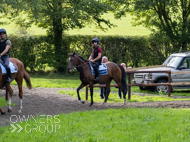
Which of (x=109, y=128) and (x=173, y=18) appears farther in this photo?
(x=173, y=18)

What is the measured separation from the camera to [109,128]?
31.5 feet

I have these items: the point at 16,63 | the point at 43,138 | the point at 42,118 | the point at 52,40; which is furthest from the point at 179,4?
the point at 43,138

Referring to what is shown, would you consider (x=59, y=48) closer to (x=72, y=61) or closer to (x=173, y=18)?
(x=173, y=18)

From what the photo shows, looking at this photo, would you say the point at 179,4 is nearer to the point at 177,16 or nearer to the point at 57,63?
→ the point at 177,16

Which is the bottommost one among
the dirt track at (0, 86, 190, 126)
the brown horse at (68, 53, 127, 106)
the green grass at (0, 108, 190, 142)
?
the dirt track at (0, 86, 190, 126)

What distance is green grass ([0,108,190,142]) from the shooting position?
860 centimetres

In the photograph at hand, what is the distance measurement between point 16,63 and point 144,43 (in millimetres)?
18962

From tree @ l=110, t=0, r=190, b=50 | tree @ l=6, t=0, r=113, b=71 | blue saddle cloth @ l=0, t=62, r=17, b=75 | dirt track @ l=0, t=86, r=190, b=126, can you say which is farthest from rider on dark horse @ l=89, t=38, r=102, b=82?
tree @ l=110, t=0, r=190, b=50

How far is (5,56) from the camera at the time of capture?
12625mm

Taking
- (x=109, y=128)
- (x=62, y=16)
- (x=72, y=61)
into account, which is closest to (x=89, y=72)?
(x=72, y=61)

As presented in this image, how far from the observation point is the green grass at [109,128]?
28.2 ft

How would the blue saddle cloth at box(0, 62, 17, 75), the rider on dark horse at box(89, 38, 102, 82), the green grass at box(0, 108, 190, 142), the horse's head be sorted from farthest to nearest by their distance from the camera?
the rider on dark horse at box(89, 38, 102, 82) < the horse's head < the blue saddle cloth at box(0, 62, 17, 75) < the green grass at box(0, 108, 190, 142)

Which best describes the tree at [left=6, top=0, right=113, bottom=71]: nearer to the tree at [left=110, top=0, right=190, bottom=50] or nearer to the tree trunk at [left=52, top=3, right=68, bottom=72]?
the tree trunk at [left=52, top=3, right=68, bottom=72]

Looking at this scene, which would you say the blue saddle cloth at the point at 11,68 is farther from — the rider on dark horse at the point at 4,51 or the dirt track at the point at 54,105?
the dirt track at the point at 54,105
